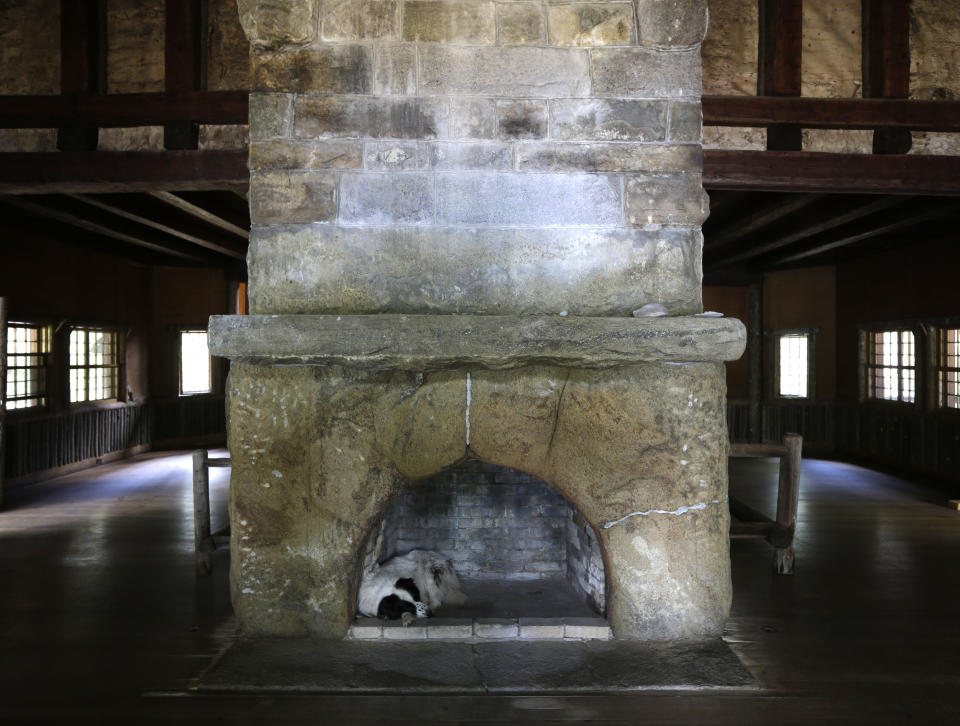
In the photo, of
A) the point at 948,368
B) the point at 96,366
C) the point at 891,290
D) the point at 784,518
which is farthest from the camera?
the point at 96,366

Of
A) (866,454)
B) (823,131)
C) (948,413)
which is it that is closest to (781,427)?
(866,454)

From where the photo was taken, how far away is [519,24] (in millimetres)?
3195

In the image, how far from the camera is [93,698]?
2.86 m

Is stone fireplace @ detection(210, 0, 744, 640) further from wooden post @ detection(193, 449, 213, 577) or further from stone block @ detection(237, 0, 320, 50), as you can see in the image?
wooden post @ detection(193, 449, 213, 577)

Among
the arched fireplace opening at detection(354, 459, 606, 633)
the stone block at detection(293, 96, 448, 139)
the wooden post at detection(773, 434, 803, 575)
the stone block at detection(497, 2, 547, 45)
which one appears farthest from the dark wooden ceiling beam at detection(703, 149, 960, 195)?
the stone block at detection(293, 96, 448, 139)

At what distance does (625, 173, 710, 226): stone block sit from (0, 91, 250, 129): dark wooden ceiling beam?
11.3 feet

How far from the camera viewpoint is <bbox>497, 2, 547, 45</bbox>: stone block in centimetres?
319

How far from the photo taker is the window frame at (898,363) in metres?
8.73

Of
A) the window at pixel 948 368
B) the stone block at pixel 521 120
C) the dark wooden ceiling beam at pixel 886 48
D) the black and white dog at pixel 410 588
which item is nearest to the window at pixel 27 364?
the black and white dog at pixel 410 588

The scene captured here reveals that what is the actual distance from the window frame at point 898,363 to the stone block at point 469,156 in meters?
7.79

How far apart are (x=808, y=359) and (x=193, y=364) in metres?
10.4

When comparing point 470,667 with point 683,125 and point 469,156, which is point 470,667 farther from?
point 683,125

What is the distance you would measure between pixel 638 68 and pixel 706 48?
2489 mm

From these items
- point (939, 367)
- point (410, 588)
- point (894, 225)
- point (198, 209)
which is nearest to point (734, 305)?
point (939, 367)
